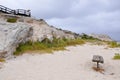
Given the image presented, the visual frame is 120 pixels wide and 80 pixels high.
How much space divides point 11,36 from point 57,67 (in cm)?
756

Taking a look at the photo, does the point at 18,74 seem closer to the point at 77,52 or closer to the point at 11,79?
the point at 11,79

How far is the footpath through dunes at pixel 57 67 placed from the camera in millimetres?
22453

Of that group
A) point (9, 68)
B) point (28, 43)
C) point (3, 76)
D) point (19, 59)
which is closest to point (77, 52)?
point (28, 43)

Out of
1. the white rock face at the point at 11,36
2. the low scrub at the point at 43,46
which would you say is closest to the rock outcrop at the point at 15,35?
the white rock face at the point at 11,36

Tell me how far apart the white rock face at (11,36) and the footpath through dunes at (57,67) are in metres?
1.23

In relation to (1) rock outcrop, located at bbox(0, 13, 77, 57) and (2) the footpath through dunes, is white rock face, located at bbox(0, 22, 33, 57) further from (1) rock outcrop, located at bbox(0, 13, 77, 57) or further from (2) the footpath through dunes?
(2) the footpath through dunes

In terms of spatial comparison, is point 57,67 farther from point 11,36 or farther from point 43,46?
point 43,46

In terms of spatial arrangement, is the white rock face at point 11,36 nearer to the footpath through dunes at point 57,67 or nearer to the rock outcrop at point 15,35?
the rock outcrop at point 15,35

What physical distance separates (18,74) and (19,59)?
19.3 feet

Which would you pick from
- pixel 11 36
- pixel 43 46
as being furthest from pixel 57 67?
pixel 43 46

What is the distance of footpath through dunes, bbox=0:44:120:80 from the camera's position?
73.7ft

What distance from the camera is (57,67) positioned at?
2559 centimetres

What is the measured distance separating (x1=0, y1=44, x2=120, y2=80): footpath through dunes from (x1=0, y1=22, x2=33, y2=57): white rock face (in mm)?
1226

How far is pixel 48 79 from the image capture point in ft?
70.9
